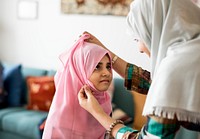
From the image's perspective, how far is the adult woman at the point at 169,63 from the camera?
3.50ft

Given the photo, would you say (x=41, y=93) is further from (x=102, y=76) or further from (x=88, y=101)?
(x=88, y=101)

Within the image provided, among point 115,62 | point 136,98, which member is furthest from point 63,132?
point 136,98

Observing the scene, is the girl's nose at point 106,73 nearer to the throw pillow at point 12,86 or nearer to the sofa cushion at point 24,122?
the sofa cushion at point 24,122

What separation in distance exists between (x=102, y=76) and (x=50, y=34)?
8.43 ft

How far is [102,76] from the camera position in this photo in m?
1.52

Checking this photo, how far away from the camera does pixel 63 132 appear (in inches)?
58.2

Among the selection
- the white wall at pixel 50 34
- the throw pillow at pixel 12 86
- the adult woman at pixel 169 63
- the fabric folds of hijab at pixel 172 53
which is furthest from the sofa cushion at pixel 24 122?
the fabric folds of hijab at pixel 172 53

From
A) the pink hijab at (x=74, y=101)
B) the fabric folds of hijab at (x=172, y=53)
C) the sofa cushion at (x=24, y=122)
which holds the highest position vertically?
the fabric folds of hijab at (x=172, y=53)

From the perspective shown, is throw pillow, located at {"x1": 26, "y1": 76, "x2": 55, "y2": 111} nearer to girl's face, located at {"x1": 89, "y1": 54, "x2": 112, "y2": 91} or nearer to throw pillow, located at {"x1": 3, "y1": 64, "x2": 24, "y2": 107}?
throw pillow, located at {"x1": 3, "y1": 64, "x2": 24, "y2": 107}

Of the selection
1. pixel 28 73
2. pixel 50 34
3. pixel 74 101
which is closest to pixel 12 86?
pixel 28 73

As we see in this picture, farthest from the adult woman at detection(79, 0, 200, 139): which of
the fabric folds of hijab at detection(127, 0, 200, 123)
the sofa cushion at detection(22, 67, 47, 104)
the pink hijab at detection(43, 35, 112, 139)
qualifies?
the sofa cushion at detection(22, 67, 47, 104)

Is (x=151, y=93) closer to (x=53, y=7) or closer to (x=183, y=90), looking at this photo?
(x=183, y=90)

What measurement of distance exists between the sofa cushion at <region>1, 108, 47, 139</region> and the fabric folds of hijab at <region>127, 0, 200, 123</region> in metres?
2.02

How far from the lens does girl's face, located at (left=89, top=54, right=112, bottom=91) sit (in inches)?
59.3
